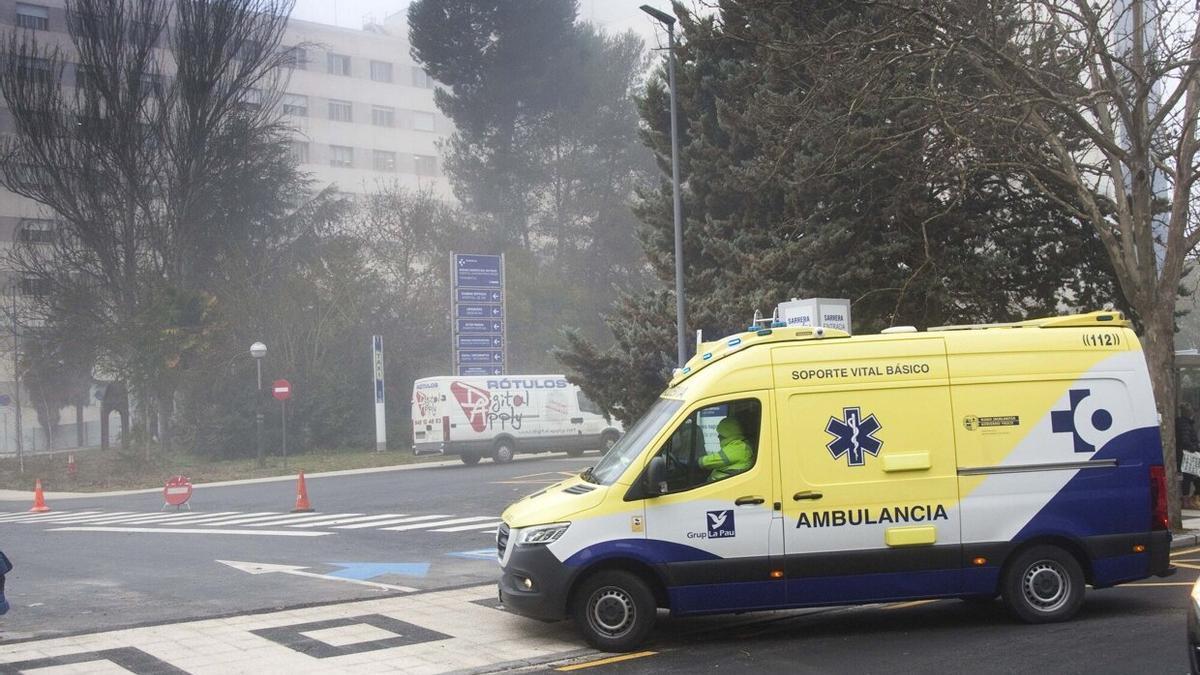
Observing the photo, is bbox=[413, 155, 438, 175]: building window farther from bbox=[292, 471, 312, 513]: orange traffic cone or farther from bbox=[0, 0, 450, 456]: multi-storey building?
bbox=[292, 471, 312, 513]: orange traffic cone

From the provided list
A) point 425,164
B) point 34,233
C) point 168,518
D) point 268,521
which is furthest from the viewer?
point 425,164

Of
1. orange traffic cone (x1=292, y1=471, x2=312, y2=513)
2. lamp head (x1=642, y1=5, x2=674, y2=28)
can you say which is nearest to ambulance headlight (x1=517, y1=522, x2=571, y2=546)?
lamp head (x1=642, y1=5, x2=674, y2=28)

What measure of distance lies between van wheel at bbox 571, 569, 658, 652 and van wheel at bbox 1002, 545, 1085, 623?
112 inches

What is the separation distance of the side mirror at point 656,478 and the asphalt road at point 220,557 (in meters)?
4.63

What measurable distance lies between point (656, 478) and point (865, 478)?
164 centimetres

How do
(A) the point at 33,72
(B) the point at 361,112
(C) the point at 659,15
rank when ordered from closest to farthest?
(C) the point at 659,15 < (A) the point at 33,72 < (B) the point at 361,112

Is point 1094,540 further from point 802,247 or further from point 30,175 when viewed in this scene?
point 30,175

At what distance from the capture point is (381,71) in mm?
91062

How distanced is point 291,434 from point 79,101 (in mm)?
15702

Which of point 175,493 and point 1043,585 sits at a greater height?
point 175,493

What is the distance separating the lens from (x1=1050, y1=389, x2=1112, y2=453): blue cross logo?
A: 32.0 feet

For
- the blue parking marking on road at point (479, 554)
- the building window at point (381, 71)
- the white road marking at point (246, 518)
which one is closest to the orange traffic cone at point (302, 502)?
the white road marking at point (246, 518)

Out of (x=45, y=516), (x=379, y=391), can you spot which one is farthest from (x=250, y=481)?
(x=45, y=516)

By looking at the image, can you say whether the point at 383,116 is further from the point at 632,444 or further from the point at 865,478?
the point at 865,478
